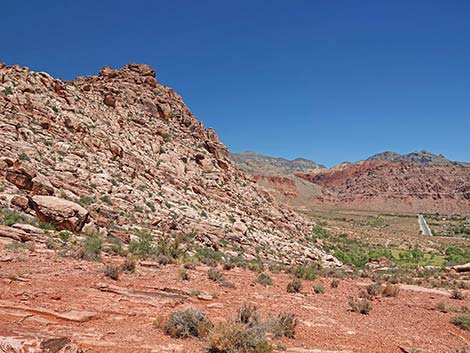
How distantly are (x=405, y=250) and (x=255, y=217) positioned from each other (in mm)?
25421

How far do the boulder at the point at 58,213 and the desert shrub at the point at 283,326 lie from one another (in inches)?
438

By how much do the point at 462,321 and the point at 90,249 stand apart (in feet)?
44.0

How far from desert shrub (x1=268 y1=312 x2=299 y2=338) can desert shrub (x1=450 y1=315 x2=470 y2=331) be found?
6227mm

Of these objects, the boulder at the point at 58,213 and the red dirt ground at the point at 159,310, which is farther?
the boulder at the point at 58,213

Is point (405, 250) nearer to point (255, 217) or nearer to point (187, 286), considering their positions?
point (255, 217)

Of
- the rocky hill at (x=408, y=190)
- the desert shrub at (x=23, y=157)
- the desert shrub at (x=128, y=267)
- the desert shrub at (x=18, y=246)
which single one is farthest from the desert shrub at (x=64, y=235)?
the rocky hill at (x=408, y=190)

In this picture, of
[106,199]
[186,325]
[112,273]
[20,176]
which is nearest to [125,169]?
[106,199]

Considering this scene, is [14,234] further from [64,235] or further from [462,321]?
[462,321]

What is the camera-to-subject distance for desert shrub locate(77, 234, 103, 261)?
13180 millimetres

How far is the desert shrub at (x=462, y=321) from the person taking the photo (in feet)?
37.1

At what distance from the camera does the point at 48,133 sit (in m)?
24.8

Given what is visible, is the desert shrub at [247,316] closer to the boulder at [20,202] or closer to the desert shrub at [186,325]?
the desert shrub at [186,325]

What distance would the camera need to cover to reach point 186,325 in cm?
796

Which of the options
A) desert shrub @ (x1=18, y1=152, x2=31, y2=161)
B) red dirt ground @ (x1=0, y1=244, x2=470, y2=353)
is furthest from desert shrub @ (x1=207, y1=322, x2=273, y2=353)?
desert shrub @ (x1=18, y1=152, x2=31, y2=161)
